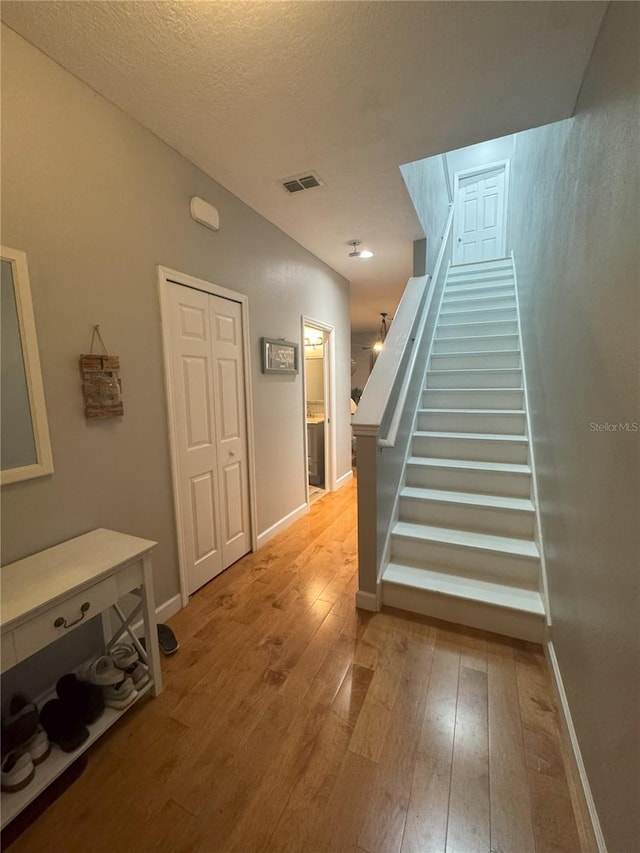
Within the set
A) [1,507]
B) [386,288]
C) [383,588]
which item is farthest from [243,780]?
[386,288]

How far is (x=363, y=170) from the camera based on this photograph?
82.2 inches

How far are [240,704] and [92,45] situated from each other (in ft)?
8.80

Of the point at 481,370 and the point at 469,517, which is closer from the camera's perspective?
the point at 469,517

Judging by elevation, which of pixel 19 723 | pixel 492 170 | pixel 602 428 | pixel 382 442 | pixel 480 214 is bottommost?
pixel 19 723

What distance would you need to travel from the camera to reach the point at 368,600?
2014 mm

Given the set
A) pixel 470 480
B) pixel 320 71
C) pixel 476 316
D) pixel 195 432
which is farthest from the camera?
pixel 476 316

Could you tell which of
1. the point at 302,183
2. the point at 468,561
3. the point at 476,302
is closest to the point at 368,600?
the point at 468,561

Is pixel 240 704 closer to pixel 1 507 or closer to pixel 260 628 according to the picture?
pixel 260 628

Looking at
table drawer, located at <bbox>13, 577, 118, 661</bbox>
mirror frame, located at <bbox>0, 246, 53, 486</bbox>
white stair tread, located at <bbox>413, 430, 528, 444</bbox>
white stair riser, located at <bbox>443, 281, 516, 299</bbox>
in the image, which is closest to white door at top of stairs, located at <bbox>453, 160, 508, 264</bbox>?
white stair riser, located at <bbox>443, 281, 516, 299</bbox>

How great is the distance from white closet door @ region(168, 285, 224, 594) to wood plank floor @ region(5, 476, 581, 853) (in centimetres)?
45

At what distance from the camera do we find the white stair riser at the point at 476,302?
3664 millimetres

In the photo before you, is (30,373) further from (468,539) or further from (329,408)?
(329,408)

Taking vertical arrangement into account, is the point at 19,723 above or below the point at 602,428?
below

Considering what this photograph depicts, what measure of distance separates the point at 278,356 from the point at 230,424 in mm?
781
